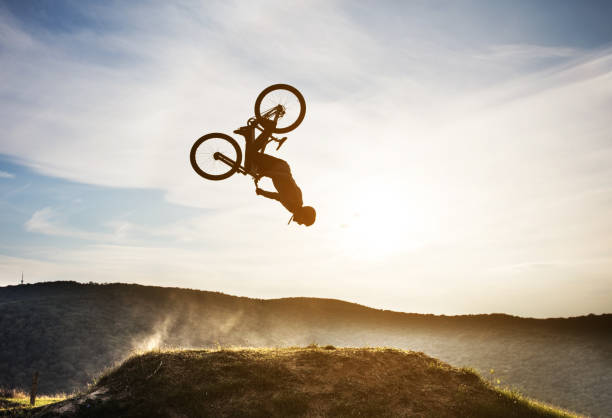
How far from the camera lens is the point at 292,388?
42.1 ft

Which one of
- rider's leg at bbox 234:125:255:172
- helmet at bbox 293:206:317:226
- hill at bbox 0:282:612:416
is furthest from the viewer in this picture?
hill at bbox 0:282:612:416

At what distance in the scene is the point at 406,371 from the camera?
14055 mm

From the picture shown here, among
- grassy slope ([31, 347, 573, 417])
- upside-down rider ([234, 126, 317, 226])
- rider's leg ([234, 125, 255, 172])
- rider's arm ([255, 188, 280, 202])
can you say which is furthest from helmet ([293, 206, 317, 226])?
grassy slope ([31, 347, 573, 417])

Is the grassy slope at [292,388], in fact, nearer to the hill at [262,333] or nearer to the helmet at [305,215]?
the helmet at [305,215]

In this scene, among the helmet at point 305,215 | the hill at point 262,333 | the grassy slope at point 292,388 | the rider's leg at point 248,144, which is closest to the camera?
the helmet at point 305,215

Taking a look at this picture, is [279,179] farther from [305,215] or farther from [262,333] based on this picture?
[262,333]

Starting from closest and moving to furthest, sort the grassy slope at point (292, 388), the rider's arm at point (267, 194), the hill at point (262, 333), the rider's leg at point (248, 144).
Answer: the rider's arm at point (267, 194) < the rider's leg at point (248, 144) < the grassy slope at point (292, 388) < the hill at point (262, 333)

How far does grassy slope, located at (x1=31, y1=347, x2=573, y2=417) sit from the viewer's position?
1198 centimetres

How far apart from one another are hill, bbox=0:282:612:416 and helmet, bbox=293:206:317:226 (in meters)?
19.0

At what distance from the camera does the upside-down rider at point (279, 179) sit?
10.2m

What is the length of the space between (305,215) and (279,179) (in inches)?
46.1

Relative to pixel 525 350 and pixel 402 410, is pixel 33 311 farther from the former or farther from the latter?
Answer: pixel 525 350

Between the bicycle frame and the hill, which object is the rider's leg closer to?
the bicycle frame

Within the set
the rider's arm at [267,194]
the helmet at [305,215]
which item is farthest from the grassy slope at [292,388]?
the rider's arm at [267,194]
